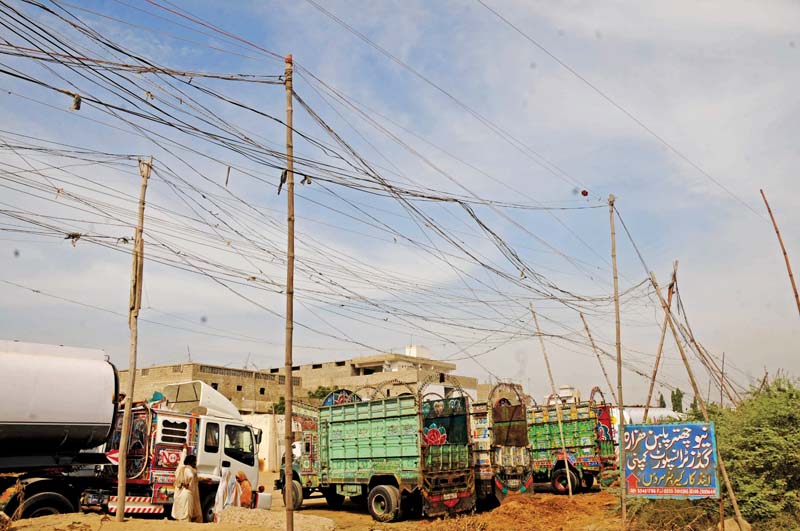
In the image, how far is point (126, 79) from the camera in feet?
36.2

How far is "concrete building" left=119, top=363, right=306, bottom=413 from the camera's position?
153 feet

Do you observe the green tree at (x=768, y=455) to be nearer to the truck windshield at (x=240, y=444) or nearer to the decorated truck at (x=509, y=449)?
the decorated truck at (x=509, y=449)

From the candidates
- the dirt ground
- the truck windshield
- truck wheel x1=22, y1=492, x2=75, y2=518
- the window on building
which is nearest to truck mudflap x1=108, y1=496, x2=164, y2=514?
the dirt ground

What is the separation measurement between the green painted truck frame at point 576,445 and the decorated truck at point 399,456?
6849 millimetres

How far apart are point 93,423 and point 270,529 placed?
3.93 meters

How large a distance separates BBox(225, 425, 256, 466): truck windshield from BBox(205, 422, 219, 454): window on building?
384 millimetres

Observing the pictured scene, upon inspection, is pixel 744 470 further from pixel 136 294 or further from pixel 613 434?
pixel 136 294

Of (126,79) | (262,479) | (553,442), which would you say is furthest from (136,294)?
(262,479)

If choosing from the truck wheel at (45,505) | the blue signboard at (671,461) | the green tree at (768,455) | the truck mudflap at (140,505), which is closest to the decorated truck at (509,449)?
the blue signboard at (671,461)

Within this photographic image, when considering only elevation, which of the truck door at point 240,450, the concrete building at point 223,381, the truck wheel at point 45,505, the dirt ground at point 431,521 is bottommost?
the dirt ground at point 431,521

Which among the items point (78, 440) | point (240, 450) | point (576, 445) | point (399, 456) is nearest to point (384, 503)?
point (399, 456)

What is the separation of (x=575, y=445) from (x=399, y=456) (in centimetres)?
928

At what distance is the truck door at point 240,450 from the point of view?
54.1 ft

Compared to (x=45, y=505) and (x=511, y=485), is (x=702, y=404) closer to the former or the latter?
(x=511, y=485)
